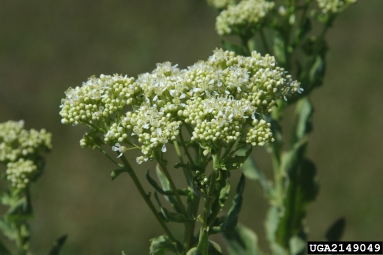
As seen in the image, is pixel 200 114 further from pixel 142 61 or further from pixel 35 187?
pixel 142 61

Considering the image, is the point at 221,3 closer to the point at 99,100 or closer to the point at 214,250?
the point at 99,100

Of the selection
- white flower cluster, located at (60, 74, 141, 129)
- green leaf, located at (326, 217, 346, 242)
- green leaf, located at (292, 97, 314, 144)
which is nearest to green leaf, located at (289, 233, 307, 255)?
green leaf, located at (326, 217, 346, 242)

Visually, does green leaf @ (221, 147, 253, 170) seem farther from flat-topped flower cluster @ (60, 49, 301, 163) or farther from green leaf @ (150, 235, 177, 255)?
green leaf @ (150, 235, 177, 255)

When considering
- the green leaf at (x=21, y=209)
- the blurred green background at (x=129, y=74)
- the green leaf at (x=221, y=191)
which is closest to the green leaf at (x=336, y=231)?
the green leaf at (x=221, y=191)

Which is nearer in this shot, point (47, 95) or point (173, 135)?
point (173, 135)

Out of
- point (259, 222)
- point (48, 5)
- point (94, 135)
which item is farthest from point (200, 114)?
point (48, 5)

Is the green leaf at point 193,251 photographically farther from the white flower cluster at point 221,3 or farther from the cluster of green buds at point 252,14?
the white flower cluster at point 221,3

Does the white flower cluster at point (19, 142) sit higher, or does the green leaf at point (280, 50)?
the green leaf at point (280, 50)
